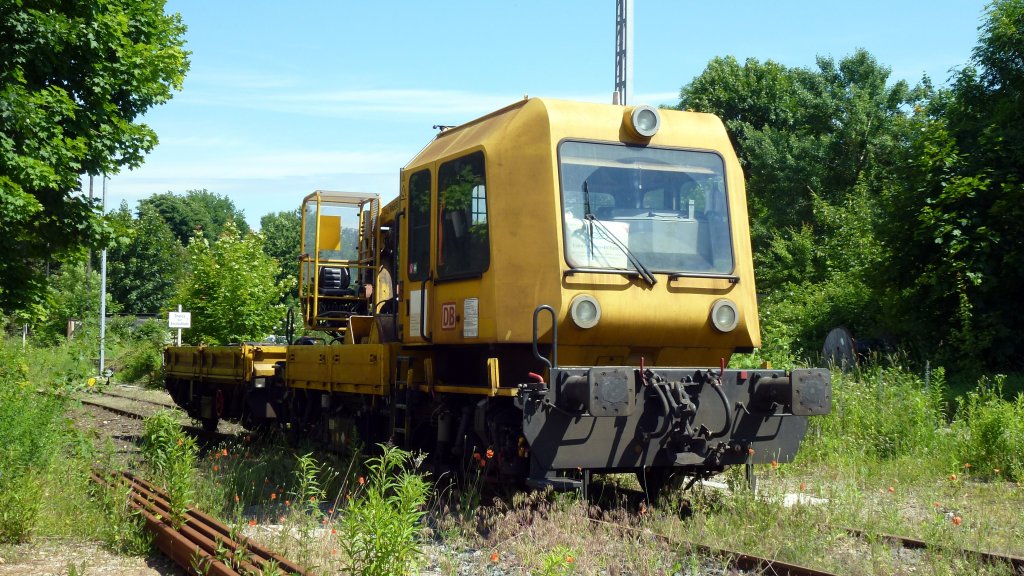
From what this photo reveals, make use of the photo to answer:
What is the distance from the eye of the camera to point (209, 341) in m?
28.8

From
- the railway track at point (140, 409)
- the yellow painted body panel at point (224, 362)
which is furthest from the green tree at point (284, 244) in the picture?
the yellow painted body panel at point (224, 362)

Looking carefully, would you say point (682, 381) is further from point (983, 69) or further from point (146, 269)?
point (146, 269)

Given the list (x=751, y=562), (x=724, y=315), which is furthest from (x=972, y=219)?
(x=751, y=562)

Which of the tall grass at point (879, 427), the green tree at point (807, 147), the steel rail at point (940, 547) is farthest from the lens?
the green tree at point (807, 147)

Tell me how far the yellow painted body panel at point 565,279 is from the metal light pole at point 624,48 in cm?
470

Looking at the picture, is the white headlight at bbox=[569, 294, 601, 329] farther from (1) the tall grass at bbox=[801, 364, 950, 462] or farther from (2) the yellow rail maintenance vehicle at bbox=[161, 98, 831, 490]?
(1) the tall grass at bbox=[801, 364, 950, 462]

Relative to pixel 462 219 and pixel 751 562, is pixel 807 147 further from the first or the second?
pixel 751 562

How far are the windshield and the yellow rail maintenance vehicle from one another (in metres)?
0.01

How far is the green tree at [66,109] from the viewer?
43.0 ft

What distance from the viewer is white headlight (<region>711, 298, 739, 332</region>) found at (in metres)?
8.25

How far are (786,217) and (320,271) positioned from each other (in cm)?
2993

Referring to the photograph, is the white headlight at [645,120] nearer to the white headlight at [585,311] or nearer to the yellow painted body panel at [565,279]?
the yellow painted body panel at [565,279]

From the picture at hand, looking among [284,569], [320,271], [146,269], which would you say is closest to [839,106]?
[320,271]

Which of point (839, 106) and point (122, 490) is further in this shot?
point (839, 106)
